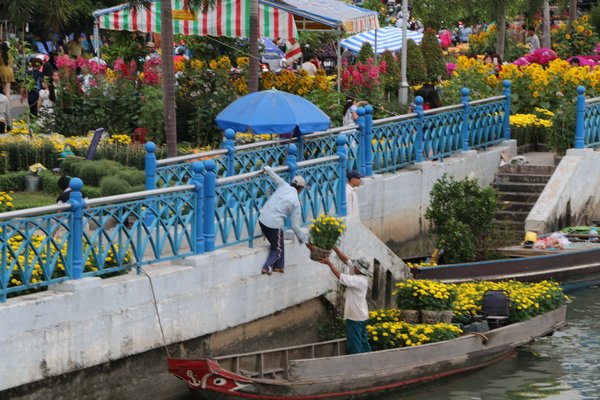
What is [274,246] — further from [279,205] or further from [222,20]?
[222,20]

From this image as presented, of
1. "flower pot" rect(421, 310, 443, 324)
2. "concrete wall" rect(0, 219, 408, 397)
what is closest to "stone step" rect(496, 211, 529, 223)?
"concrete wall" rect(0, 219, 408, 397)

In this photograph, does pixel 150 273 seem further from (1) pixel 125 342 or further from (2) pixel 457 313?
(2) pixel 457 313

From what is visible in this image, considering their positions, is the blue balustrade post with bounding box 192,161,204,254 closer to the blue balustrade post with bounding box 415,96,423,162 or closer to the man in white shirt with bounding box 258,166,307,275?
the man in white shirt with bounding box 258,166,307,275

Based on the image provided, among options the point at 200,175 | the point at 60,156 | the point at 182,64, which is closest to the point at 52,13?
the point at 60,156

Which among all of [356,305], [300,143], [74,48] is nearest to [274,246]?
[356,305]

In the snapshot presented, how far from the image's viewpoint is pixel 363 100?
23969 millimetres

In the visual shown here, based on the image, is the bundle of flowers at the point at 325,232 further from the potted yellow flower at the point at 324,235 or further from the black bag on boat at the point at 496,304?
the black bag on boat at the point at 496,304

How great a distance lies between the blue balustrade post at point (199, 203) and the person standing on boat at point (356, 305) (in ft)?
4.91

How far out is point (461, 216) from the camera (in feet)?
69.7

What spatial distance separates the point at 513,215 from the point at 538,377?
6.53m

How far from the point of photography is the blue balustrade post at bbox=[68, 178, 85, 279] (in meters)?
13.8

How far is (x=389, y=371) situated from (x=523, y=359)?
2588mm

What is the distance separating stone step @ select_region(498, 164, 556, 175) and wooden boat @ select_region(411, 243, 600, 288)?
7.45ft

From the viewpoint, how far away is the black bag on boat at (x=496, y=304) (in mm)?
17578
